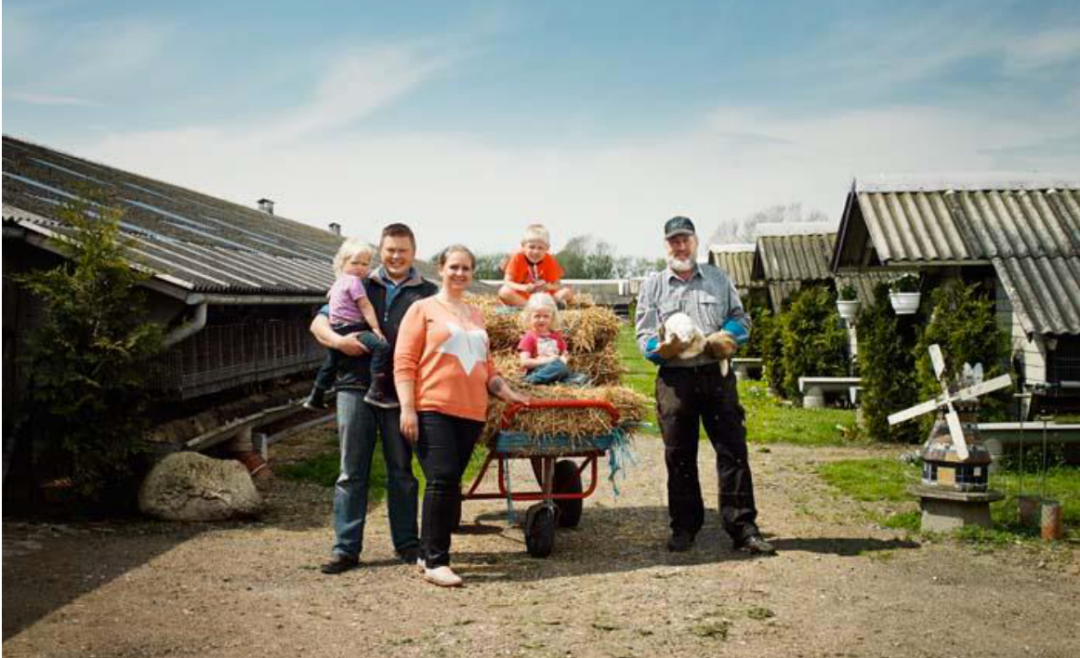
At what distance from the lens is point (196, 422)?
1029 centimetres

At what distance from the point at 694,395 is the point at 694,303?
65 centimetres

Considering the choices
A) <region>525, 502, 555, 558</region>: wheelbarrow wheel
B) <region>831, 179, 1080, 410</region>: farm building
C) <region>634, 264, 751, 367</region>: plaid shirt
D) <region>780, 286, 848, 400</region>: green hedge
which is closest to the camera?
<region>525, 502, 555, 558</region>: wheelbarrow wheel

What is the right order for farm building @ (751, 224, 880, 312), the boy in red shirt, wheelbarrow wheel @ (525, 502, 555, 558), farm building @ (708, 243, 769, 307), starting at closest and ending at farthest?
wheelbarrow wheel @ (525, 502, 555, 558) → the boy in red shirt → farm building @ (751, 224, 880, 312) → farm building @ (708, 243, 769, 307)

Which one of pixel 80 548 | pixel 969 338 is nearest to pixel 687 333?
pixel 80 548

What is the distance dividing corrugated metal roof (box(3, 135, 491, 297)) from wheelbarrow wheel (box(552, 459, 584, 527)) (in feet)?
12.1

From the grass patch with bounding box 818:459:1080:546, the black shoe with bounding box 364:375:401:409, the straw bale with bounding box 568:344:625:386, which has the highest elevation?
the straw bale with bounding box 568:344:625:386

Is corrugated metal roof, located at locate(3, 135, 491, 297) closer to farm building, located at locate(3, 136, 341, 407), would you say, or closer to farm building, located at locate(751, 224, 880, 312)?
farm building, located at locate(3, 136, 341, 407)

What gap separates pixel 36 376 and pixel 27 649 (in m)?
3.88

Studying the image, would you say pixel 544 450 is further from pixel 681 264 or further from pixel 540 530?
pixel 681 264

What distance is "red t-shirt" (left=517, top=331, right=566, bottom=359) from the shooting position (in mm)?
7586

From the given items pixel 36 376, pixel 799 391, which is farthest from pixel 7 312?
pixel 799 391

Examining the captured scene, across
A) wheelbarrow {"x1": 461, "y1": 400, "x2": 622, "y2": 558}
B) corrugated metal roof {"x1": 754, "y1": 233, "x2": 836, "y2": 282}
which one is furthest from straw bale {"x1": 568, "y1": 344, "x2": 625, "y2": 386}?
corrugated metal roof {"x1": 754, "y1": 233, "x2": 836, "y2": 282}

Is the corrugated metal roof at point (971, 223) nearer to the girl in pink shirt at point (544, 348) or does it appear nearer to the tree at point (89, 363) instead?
the girl in pink shirt at point (544, 348)

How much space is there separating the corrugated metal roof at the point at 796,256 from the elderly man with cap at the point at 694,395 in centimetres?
1791
